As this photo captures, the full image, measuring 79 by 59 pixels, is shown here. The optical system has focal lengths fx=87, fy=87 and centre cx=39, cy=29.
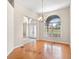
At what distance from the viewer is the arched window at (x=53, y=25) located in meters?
8.35

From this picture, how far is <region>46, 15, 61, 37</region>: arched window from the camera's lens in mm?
8345

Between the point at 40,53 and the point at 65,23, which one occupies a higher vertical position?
the point at 65,23

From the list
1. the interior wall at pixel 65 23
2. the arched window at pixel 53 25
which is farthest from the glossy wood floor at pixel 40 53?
the arched window at pixel 53 25

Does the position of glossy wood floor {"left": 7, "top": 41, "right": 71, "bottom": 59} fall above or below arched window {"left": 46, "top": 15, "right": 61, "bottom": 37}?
below

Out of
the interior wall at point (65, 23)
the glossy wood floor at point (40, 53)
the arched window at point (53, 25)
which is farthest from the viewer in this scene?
the arched window at point (53, 25)

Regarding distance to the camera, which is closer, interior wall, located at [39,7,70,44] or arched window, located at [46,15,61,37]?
interior wall, located at [39,7,70,44]

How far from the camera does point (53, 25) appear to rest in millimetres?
8789

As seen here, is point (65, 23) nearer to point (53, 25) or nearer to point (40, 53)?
point (53, 25)

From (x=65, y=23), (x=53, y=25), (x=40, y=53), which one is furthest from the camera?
(x=53, y=25)

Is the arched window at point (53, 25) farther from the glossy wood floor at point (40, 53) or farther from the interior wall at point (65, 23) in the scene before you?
the glossy wood floor at point (40, 53)

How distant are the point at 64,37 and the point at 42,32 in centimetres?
266

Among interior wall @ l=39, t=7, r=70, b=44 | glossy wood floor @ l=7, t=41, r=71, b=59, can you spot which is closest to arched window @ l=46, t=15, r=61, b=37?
interior wall @ l=39, t=7, r=70, b=44

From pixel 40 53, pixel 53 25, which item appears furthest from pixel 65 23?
pixel 40 53

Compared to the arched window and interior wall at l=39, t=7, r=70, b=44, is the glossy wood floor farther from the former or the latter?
the arched window
